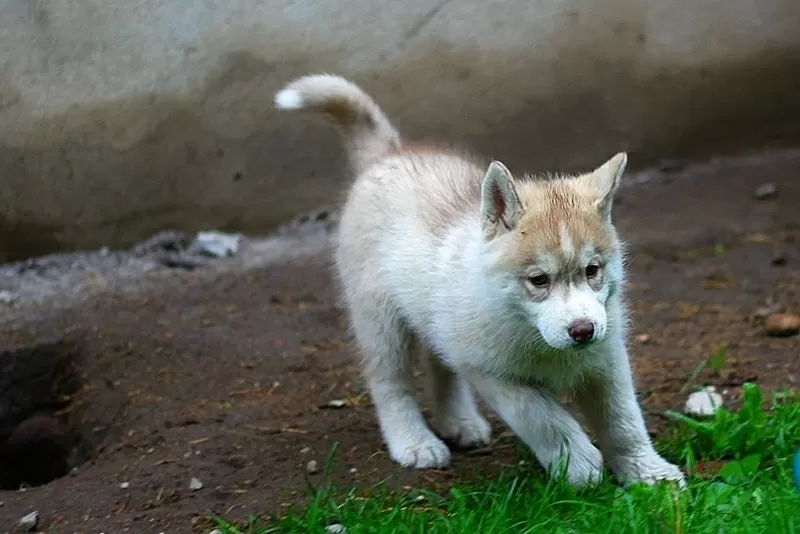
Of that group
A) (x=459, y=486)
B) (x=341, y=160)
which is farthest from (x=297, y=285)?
(x=459, y=486)

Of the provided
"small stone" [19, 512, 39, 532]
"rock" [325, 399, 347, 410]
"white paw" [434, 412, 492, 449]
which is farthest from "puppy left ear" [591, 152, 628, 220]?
"small stone" [19, 512, 39, 532]

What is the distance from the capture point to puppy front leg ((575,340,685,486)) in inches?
137

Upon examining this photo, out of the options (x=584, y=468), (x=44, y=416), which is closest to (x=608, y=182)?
(x=584, y=468)

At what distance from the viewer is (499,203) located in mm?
3324

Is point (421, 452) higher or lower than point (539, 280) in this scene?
lower

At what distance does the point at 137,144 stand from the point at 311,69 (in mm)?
1084

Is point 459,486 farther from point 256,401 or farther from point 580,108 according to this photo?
point 580,108

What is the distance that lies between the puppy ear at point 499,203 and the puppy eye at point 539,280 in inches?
7.7

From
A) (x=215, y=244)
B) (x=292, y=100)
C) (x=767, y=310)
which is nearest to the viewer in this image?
(x=292, y=100)

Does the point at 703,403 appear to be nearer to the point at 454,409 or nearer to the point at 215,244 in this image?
the point at 454,409

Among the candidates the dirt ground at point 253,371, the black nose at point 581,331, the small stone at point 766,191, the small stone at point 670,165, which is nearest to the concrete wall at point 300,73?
Answer: the small stone at point 670,165

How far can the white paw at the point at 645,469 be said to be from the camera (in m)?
3.47

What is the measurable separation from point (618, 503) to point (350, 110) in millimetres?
2027

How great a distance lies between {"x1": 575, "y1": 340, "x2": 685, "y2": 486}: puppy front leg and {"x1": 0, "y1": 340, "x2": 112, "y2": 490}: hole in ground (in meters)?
2.20
